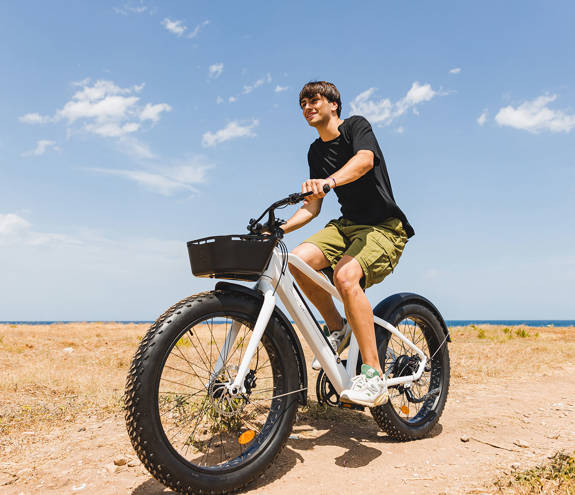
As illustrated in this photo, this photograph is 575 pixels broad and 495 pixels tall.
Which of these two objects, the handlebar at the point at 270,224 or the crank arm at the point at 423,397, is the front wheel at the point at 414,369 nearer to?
the crank arm at the point at 423,397

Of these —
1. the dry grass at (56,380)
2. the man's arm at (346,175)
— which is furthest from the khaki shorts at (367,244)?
the dry grass at (56,380)

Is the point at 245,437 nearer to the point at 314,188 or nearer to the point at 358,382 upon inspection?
the point at 358,382

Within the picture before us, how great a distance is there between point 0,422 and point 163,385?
2.32m

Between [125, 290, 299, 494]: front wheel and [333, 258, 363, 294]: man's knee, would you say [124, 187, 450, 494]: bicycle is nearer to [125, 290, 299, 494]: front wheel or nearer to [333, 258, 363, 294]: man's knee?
[125, 290, 299, 494]: front wheel

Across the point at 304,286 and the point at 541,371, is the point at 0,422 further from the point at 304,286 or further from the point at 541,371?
the point at 541,371

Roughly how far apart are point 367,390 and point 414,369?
118cm

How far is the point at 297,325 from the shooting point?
133 inches

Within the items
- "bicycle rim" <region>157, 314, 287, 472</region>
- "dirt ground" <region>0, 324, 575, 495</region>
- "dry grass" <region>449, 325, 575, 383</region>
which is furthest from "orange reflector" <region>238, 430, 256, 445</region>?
"dry grass" <region>449, 325, 575, 383</region>

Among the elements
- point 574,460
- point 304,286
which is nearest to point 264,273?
point 304,286

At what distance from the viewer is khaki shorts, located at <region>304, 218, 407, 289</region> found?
3.63 meters

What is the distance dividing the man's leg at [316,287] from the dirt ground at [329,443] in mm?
1002

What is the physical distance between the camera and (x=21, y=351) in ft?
29.3

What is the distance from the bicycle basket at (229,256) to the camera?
9.38 feet

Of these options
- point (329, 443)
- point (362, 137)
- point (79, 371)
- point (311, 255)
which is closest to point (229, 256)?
point (311, 255)
